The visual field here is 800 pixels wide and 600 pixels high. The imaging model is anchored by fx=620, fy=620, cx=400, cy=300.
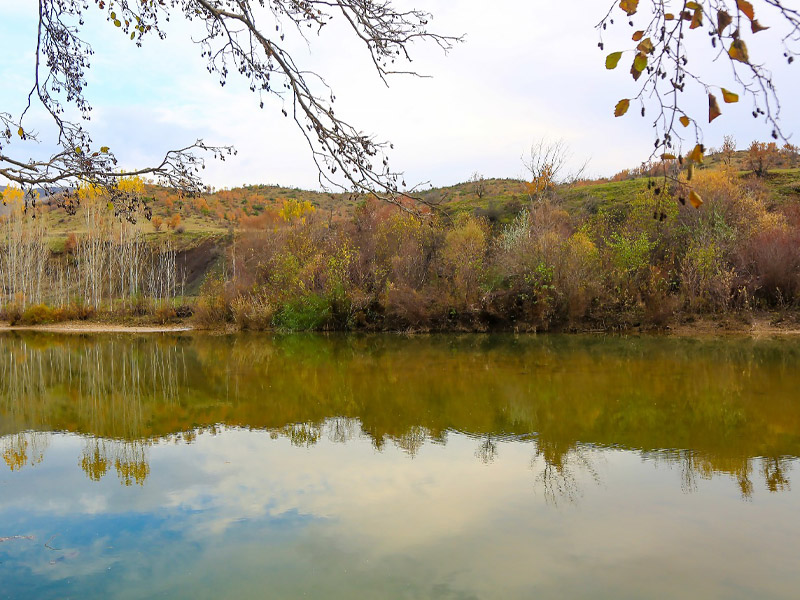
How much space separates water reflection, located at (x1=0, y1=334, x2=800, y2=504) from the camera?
358 inches

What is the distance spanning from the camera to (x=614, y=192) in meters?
42.4

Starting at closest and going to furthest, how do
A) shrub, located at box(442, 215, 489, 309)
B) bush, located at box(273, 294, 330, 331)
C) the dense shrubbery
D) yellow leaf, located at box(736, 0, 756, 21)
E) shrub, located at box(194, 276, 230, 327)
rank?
yellow leaf, located at box(736, 0, 756, 21), the dense shrubbery, shrub, located at box(442, 215, 489, 309), bush, located at box(273, 294, 330, 331), shrub, located at box(194, 276, 230, 327)

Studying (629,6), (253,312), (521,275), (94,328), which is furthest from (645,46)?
(94,328)

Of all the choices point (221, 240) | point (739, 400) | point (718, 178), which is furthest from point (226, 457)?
point (221, 240)

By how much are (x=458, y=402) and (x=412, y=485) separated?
16.5 feet

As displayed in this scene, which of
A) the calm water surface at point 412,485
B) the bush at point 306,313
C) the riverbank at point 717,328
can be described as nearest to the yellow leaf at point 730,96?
the calm water surface at point 412,485

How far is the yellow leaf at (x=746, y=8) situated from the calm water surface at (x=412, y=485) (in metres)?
4.41

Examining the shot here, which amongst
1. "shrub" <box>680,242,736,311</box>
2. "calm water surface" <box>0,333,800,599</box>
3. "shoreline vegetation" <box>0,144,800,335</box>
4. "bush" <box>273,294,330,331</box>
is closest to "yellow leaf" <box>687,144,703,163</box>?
"calm water surface" <box>0,333,800,599</box>

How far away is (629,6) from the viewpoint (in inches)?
87.3

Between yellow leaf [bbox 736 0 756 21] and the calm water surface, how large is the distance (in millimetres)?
4408

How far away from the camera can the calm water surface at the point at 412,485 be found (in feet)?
17.5

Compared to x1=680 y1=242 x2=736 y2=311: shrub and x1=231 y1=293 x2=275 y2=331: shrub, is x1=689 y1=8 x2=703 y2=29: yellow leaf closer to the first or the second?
x1=680 y1=242 x2=736 y2=311: shrub

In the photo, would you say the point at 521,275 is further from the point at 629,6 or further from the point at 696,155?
the point at 696,155

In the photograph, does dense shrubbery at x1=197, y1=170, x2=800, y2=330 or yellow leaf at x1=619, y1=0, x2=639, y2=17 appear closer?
yellow leaf at x1=619, y1=0, x2=639, y2=17
